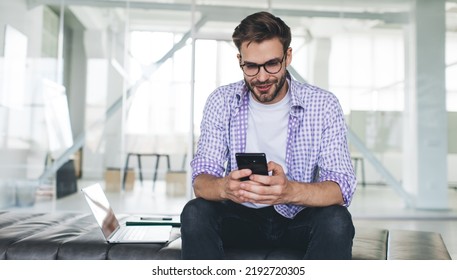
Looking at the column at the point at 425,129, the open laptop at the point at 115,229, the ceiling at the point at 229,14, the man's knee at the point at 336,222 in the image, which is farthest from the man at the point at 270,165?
the column at the point at 425,129

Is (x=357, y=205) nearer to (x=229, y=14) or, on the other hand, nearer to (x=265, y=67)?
(x=229, y=14)

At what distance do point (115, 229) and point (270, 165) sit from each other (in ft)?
2.76

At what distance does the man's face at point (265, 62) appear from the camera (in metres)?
1.44

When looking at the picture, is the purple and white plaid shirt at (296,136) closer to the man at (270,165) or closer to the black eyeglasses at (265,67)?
the man at (270,165)

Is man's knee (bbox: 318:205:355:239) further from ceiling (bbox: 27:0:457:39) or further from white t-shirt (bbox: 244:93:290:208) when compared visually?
ceiling (bbox: 27:0:457:39)

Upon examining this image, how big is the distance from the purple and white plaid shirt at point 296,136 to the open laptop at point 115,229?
1.20ft

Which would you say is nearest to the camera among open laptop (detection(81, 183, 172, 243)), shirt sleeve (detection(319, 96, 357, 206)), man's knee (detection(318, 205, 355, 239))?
man's knee (detection(318, 205, 355, 239))

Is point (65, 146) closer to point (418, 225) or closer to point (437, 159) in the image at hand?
point (418, 225)

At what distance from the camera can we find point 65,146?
5059mm

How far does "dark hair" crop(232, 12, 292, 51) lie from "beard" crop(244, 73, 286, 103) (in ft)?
0.38

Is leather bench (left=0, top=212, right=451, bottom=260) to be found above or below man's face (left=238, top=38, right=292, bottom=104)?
below

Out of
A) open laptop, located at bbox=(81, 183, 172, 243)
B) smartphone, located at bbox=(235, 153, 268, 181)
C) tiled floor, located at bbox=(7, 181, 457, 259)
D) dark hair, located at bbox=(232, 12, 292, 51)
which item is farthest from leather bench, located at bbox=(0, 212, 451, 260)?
tiled floor, located at bbox=(7, 181, 457, 259)

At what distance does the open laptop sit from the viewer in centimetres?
162
